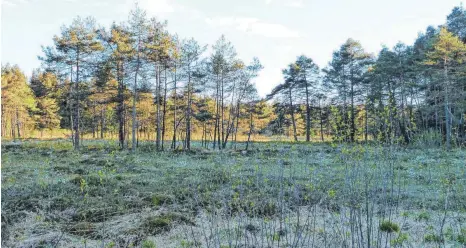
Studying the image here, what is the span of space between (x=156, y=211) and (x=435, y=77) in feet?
78.3

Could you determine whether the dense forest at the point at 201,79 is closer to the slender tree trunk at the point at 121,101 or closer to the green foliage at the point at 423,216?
the slender tree trunk at the point at 121,101

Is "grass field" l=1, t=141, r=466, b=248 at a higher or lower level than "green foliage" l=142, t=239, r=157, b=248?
higher

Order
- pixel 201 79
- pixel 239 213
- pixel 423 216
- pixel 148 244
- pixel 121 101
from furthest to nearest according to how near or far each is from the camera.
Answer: pixel 201 79 → pixel 121 101 → pixel 423 216 → pixel 148 244 → pixel 239 213

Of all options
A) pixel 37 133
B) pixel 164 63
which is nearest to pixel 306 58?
pixel 164 63

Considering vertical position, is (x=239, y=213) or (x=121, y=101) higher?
(x=121, y=101)

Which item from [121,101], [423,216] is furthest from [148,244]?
[121,101]

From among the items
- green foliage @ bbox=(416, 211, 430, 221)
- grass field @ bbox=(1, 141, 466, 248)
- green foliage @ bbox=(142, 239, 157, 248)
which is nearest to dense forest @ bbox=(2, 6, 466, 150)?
grass field @ bbox=(1, 141, 466, 248)

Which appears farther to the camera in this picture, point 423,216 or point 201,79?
point 201,79

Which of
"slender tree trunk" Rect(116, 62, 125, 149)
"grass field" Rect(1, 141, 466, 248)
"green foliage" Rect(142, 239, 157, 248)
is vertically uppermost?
"slender tree trunk" Rect(116, 62, 125, 149)

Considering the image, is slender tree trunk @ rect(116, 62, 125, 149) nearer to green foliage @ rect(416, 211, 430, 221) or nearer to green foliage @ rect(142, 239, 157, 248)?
green foliage @ rect(142, 239, 157, 248)

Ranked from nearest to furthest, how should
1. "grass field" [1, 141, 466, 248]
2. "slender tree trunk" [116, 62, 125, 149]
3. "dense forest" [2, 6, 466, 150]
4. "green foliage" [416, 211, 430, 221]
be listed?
"grass field" [1, 141, 466, 248] → "green foliage" [416, 211, 430, 221] → "dense forest" [2, 6, 466, 150] → "slender tree trunk" [116, 62, 125, 149]

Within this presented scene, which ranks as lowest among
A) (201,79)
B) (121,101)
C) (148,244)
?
(148,244)

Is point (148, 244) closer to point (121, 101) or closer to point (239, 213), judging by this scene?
point (239, 213)

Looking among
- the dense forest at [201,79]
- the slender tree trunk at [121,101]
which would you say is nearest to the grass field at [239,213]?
the dense forest at [201,79]
